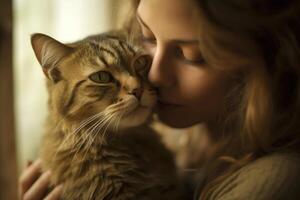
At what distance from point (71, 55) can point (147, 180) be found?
408mm

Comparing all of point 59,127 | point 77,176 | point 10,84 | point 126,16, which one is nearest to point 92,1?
Result: point 126,16

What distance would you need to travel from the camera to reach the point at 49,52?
1.03 metres

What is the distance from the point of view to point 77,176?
106cm

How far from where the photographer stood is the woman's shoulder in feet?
2.92

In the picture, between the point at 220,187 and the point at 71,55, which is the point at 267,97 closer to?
the point at 220,187

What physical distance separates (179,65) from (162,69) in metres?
0.05

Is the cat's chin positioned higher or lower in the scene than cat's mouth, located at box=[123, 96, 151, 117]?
lower

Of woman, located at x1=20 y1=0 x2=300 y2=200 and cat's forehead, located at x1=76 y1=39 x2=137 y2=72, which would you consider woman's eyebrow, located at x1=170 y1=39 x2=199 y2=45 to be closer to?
woman, located at x1=20 y1=0 x2=300 y2=200

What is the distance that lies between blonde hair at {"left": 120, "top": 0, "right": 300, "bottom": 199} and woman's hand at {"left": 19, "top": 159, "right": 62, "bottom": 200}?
1.32 ft

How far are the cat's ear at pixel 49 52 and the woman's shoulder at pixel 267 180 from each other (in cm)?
55

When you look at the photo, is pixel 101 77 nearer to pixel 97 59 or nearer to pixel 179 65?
pixel 97 59

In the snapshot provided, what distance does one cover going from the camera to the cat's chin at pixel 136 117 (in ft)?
3.54

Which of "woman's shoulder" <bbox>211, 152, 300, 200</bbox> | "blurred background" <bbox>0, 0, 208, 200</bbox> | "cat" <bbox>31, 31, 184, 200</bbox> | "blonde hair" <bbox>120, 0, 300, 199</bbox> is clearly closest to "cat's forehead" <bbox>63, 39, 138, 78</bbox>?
"cat" <bbox>31, 31, 184, 200</bbox>

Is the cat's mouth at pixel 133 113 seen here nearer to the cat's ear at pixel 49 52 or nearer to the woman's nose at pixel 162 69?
the woman's nose at pixel 162 69
